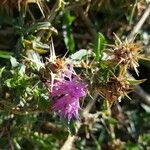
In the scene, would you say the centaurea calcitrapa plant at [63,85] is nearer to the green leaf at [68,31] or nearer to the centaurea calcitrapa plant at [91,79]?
the centaurea calcitrapa plant at [91,79]

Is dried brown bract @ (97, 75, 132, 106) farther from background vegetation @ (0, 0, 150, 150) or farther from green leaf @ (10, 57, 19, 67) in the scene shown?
green leaf @ (10, 57, 19, 67)

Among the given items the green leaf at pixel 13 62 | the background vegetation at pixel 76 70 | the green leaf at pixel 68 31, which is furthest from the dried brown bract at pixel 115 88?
the green leaf at pixel 68 31

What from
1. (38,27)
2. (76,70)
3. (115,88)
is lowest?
(115,88)

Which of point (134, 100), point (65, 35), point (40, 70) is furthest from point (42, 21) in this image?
point (134, 100)

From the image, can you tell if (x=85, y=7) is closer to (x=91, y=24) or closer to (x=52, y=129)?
(x=91, y=24)

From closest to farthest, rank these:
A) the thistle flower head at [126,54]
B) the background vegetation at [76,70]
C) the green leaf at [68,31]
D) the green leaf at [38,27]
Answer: the thistle flower head at [126,54]
the background vegetation at [76,70]
the green leaf at [38,27]
the green leaf at [68,31]

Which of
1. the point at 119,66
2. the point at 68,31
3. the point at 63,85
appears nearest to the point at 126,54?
the point at 119,66

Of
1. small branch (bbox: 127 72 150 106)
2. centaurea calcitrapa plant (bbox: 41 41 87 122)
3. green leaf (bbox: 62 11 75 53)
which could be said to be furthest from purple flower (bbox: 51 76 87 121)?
small branch (bbox: 127 72 150 106)

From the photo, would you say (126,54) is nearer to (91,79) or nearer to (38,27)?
(91,79)

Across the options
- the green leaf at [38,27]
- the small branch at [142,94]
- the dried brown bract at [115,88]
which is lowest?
the dried brown bract at [115,88]
